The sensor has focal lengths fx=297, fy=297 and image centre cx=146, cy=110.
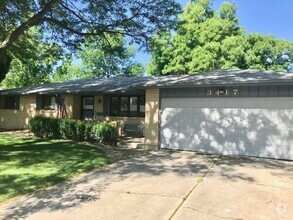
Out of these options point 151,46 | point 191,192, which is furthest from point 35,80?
point 191,192

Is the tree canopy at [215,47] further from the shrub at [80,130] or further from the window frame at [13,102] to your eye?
the shrub at [80,130]

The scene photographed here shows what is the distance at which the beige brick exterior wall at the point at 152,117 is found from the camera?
1315 centimetres

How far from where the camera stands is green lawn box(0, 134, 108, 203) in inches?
293

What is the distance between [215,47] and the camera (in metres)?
29.3

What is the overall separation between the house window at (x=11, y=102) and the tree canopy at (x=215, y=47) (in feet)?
46.3

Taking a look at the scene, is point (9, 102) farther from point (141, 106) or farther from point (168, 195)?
point (168, 195)

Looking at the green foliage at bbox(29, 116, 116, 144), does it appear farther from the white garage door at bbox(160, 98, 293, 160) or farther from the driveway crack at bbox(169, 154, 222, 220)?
the driveway crack at bbox(169, 154, 222, 220)

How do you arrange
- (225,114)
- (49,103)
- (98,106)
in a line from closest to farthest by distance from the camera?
1. (225,114)
2. (98,106)
3. (49,103)

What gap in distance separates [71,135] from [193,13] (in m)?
23.2

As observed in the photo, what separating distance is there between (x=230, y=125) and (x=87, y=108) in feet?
35.1

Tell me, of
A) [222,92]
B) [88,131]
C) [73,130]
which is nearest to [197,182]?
[222,92]

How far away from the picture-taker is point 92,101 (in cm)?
1931

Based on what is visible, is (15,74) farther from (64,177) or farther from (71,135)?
(64,177)

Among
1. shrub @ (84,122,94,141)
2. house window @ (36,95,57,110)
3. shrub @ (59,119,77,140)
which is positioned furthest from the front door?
shrub @ (84,122,94,141)
